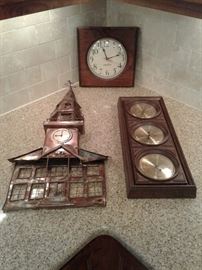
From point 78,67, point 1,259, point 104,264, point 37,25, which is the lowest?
point 104,264

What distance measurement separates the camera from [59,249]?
76 centimetres

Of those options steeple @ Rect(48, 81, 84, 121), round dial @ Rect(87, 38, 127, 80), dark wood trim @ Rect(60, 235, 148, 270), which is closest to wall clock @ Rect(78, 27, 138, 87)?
round dial @ Rect(87, 38, 127, 80)

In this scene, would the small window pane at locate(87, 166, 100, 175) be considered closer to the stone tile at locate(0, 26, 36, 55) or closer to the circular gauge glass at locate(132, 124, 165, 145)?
the circular gauge glass at locate(132, 124, 165, 145)

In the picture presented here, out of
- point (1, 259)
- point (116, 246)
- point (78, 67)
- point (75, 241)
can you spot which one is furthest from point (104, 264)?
point (78, 67)

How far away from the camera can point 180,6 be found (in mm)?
798

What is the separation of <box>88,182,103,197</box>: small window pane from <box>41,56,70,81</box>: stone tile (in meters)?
0.66

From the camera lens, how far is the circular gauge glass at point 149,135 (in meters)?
1.05

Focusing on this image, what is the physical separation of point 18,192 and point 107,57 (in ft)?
2.56

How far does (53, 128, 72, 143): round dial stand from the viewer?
1.06 metres

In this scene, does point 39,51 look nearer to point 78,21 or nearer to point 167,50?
point 78,21

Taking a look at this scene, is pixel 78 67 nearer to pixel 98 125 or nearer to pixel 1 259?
pixel 98 125

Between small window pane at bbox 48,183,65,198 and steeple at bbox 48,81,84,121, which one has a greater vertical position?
steeple at bbox 48,81,84,121

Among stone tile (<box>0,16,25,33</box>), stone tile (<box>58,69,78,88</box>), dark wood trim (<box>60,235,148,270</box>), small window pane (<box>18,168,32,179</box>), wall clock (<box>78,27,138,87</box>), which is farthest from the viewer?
stone tile (<box>58,69,78,88</box>)

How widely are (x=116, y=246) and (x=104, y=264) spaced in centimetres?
9
